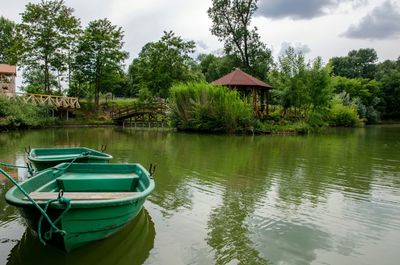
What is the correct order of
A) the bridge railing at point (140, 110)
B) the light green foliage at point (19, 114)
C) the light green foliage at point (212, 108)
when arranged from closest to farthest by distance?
the light green foliage at point (212, 108)
the light green foliage at point (19, 114)
the bridge railing at point (140, 110)

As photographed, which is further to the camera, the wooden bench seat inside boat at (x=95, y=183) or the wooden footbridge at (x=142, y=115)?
the wooden footbridge at (x=142, y=115)

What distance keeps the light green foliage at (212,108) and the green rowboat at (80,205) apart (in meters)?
19.8

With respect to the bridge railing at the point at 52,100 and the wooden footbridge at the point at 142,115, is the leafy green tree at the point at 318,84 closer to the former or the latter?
the wooden footbridge at the point at 142,115

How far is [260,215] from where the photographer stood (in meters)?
7.87

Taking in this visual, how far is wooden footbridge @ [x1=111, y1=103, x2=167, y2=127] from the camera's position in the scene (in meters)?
37.1

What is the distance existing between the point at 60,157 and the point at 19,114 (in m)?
22.0

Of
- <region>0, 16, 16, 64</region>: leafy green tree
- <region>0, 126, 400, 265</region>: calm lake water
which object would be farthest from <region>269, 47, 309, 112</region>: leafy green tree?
<region>0, 16, 16, 64</region>: leafy green tree

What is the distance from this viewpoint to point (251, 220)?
753cm

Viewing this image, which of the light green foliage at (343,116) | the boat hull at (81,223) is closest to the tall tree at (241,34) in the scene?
the light green foliage at (343,116)

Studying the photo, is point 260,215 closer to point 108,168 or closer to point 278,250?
point 278,250

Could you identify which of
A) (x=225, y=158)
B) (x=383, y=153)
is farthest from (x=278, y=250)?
(x=383, y=153)

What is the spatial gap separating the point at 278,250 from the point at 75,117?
35380 millimetres

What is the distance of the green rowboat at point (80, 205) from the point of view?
16.3 ft

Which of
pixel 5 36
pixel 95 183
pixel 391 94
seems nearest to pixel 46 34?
pixel 5 36
